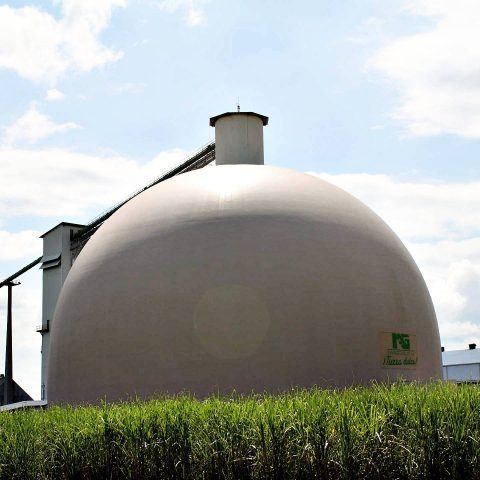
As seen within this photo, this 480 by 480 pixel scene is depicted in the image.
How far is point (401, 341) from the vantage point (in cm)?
1484

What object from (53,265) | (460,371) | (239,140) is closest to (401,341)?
(239,140)

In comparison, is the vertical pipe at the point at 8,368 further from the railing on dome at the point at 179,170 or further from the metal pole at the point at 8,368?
the railing on dome at the point at 179,170

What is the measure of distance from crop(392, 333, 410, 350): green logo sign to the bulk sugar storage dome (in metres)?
0.02

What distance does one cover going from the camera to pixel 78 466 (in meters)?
9.61

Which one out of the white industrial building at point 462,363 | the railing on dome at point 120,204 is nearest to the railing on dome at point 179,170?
the railing on dome at point 120,204

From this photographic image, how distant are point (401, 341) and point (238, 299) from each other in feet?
12.9

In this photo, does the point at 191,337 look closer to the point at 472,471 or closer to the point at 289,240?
the point at 289,240

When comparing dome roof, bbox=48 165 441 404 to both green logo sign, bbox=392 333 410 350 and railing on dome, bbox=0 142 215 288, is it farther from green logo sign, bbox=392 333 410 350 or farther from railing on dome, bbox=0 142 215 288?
railing on dome, bbox=0 142 215 288

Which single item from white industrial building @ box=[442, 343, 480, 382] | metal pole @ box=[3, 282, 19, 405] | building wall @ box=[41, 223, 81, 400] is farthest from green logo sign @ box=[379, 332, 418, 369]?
white industrial building @ box=[442, 343, 480, 382]

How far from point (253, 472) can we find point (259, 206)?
744 centimetres

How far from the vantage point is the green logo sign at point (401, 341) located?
14.6 meters

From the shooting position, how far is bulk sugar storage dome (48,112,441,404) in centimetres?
1323

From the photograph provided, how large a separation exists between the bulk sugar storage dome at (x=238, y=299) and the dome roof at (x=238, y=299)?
0.03 meters

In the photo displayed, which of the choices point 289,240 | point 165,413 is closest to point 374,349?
point 289,240
